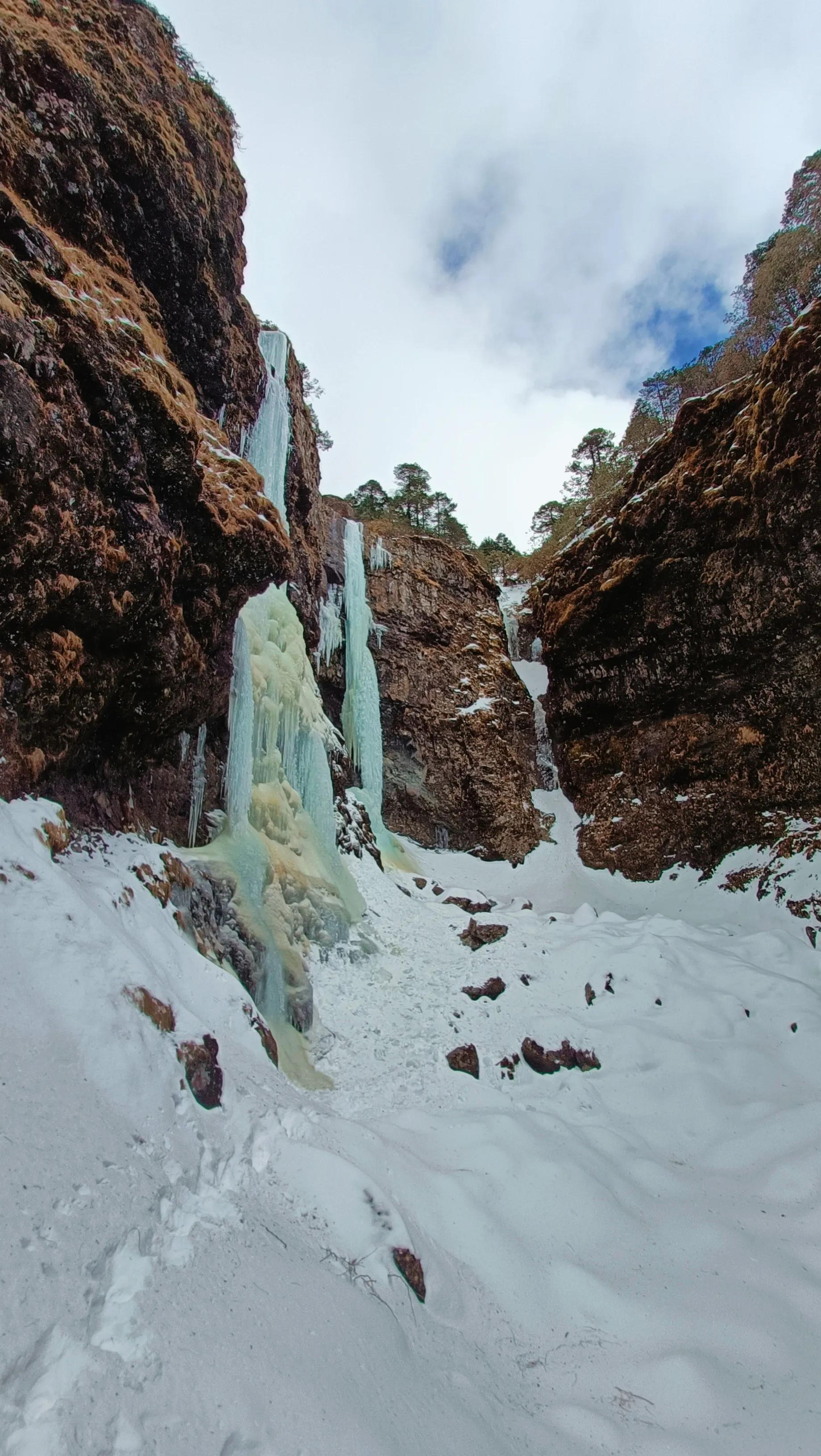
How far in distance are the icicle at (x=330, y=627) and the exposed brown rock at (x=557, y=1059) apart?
11.2 metres

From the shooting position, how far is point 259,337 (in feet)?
40.2

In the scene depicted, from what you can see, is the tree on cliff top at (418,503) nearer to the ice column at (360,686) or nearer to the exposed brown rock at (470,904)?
the ice column at (360,686)

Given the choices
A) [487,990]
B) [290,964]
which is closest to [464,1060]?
[487,990]

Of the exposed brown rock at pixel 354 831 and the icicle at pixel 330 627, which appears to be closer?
the exposed brown rock at pixel 354 831

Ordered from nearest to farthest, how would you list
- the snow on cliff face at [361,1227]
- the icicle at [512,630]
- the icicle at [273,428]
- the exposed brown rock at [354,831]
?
1. the snow on cliff face at [361,1227]
2. the icicle at [273,428]
3. the exposed brown rock at [354,831]
4. the icicle at [512,630]

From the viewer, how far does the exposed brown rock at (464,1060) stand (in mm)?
6477

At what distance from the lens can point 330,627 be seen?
16.8 m

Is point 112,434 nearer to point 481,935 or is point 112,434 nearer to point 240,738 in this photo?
point 240,738

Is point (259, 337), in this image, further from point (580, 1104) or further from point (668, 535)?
point (580, 1104)

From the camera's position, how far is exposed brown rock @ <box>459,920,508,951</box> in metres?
9.92

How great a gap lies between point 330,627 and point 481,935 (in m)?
9.84

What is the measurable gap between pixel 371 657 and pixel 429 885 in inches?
296

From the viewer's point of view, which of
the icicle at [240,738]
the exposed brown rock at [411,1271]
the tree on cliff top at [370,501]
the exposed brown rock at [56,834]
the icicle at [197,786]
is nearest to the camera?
the exposed brown rock at [411,1271]

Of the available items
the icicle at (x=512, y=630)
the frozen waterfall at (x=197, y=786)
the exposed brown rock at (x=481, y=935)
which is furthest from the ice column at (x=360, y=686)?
the frozen waterfall at (x=197, y=786)
